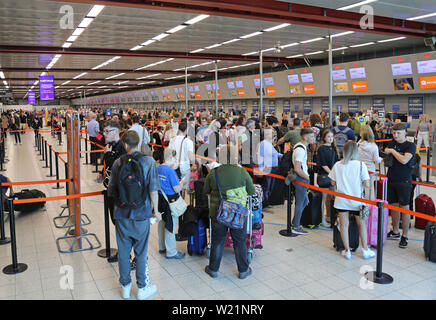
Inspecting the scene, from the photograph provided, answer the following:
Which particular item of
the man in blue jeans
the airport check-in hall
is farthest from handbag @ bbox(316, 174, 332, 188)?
the man in blue jeans

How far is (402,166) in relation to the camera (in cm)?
537

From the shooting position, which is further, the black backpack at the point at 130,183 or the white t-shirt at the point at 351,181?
the white t-shirt at the point at 351,181

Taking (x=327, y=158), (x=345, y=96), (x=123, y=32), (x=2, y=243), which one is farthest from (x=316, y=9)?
(x=345, y=96)

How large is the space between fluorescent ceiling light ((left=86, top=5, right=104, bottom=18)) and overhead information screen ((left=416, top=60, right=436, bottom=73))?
12297mm

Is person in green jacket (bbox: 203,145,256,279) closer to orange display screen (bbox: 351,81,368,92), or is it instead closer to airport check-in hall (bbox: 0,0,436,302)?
airport check-in hall (bbox: 0,0,436,302)

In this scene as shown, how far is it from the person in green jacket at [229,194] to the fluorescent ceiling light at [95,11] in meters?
6.93

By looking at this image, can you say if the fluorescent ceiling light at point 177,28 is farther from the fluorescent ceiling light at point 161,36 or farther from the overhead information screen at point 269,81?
the overhead information screen at point 269,81

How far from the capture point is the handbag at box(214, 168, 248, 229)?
411 centimetres

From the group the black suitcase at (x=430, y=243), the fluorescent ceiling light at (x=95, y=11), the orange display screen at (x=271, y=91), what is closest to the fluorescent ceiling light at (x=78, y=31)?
the fluorescent ceiling light at (x=95, y=11)

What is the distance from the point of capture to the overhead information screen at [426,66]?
14.2 m

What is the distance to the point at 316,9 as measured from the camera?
9.68 metres

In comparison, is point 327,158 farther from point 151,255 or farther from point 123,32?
point 123,32

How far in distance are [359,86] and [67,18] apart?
532 inches
